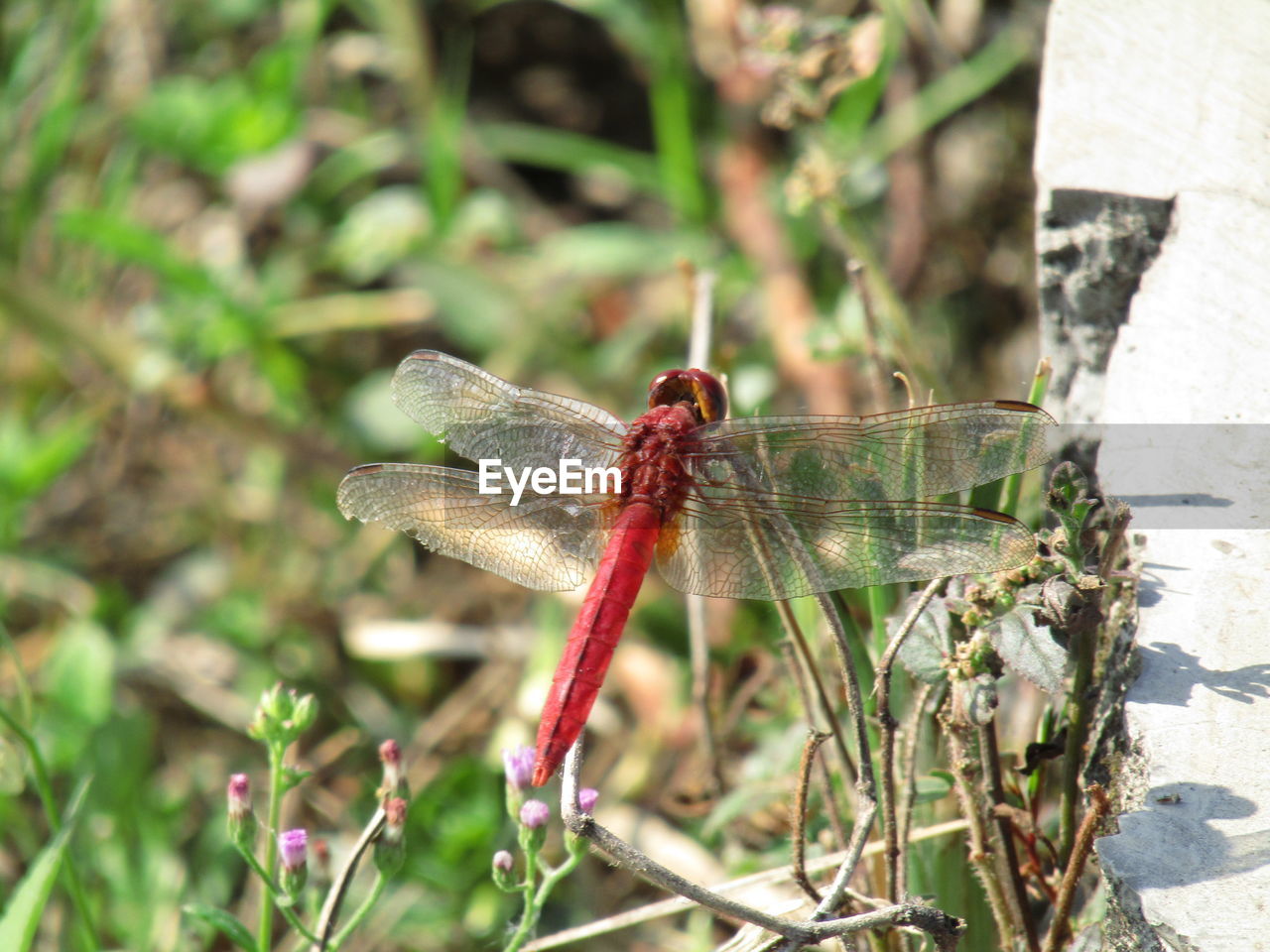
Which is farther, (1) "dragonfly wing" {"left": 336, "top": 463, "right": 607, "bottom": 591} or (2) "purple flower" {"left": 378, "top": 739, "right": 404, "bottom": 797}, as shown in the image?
(1) "dragonfly wing" {"left": 336, "top": 463, "right": 607, "bottom": 591}

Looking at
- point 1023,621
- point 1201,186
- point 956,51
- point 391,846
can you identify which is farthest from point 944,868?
point 956,51

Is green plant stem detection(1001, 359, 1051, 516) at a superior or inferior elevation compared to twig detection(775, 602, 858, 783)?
superior

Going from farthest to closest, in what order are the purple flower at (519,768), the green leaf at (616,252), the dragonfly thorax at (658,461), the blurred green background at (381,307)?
the green leaf at (616,252)
the blurred green background at (381,307)
the dragonfly thorax at (658,461)
the purple flower at (519,768)

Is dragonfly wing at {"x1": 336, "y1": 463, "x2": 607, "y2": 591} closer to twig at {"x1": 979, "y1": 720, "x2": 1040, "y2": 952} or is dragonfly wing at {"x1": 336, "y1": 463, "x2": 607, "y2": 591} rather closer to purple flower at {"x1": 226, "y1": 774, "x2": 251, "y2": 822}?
purple flower at {"x1": 226, "y1": 774, "x2": 251, "y2": 822}

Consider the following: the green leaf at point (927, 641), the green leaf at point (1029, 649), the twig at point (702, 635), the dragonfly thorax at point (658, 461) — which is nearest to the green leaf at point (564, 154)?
the twig at point (702, 635)

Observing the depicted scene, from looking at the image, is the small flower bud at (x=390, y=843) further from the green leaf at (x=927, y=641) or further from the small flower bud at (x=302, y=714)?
the green leaf at (x=927, y=641)

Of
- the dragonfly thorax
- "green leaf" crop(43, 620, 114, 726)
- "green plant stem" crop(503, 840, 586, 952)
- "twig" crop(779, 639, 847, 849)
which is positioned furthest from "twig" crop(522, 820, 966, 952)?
"green leaf" crop(43, 620, 114, 726)

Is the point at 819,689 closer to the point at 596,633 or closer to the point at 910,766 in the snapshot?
the point at 910,766
